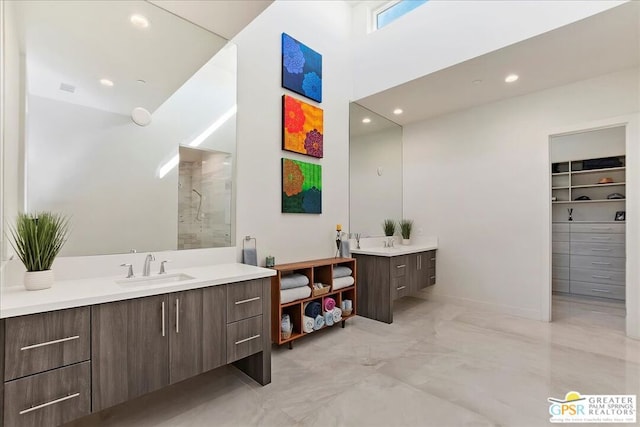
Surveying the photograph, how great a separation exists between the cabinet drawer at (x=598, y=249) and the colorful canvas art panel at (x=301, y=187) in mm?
4286

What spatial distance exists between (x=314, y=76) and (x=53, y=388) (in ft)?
11.2

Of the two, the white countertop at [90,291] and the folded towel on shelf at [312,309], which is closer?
the white countertop at [90,291]

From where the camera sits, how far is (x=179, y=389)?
2119 millimetres

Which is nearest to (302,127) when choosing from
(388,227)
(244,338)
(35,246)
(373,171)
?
(373,171)

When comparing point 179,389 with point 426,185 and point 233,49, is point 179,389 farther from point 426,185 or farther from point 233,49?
point 426,185

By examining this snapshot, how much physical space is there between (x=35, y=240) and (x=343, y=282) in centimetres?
256

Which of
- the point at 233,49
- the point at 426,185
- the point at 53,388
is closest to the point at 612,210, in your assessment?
the point at 426,185

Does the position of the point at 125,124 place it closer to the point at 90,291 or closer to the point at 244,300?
the point at 90,291

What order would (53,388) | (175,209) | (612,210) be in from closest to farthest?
1. (53,388)
2. (175,209)
3. (612,210)

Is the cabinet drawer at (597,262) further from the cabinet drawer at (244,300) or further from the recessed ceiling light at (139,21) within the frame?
the recessed ceiling light at (139,21)

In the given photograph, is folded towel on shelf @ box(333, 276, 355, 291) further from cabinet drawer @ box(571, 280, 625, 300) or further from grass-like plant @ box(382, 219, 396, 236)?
cabinet drawer @ box(571, 280, 625, 300)

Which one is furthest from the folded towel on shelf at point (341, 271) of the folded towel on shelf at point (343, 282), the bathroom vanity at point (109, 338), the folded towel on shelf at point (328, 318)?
the bathroom vanity at point (109, 338)

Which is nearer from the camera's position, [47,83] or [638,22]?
[47,83]

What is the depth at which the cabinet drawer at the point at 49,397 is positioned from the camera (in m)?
1.28
